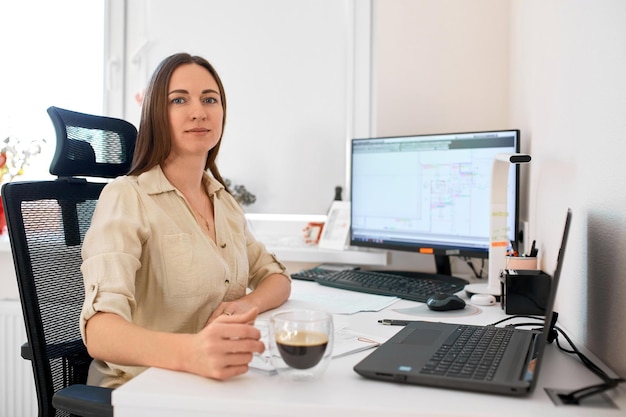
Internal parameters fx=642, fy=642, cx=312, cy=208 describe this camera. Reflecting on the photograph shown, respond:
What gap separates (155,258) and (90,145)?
1.15ft

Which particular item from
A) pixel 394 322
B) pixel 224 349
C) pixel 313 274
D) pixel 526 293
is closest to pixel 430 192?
pixel 313 274

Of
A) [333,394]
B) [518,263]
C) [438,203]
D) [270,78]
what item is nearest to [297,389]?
[333,394]

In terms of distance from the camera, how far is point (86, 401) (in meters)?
1.14

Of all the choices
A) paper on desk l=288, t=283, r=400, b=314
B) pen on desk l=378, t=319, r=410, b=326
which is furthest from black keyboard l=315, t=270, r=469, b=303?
pen on desk l=378, t=319, r=410, b=326

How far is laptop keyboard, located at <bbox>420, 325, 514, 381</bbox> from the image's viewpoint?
3.12ft

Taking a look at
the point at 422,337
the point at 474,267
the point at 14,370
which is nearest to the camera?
the point at 422,337

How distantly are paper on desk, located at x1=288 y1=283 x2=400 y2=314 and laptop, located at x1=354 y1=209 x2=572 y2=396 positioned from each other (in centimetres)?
38

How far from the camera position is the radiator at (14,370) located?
2.56 meters

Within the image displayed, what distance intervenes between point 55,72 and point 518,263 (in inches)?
87.7

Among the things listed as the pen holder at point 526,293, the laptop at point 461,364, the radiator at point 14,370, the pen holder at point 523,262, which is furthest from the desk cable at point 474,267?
the radiator at point 14,370

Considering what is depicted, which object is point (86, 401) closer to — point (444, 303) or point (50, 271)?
point (50, 271)

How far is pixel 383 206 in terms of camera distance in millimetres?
2168

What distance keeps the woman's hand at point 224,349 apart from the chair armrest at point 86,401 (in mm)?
239

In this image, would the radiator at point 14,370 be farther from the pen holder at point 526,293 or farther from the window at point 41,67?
the pen holder at point 526,293
